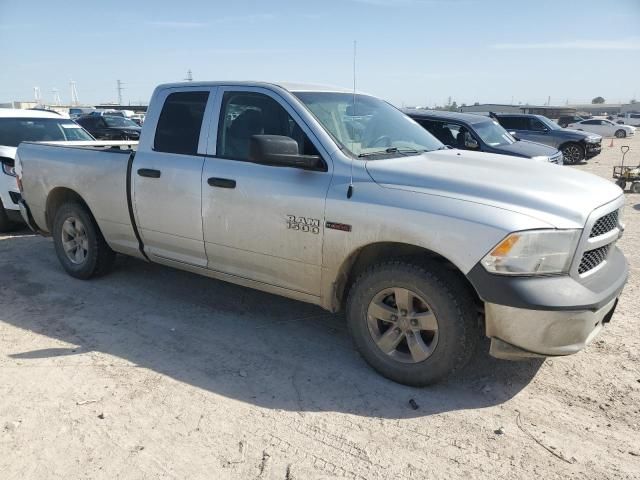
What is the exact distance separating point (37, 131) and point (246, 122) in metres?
5.83

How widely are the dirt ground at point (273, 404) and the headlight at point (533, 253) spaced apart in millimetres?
922

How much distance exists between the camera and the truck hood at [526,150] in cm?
997

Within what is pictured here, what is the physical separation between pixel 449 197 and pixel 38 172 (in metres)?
4.47

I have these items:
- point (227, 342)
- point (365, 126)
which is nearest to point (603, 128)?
point (365, 126)

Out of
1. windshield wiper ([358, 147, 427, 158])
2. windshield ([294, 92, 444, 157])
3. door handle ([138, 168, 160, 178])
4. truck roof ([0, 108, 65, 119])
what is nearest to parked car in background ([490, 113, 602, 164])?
truck roof ([0, 108, 65, 119])

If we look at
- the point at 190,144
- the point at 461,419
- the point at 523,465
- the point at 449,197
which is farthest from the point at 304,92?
the point at 523,465

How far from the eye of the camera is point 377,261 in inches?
137

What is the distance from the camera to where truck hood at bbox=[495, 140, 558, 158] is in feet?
32.7

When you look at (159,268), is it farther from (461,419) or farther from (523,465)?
(523,465)

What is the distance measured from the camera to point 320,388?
3.40 meters

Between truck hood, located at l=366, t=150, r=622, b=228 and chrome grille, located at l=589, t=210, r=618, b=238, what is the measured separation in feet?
0.34

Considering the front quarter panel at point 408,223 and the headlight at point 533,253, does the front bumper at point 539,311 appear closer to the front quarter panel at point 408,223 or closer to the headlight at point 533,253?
the headlight at point 533,253

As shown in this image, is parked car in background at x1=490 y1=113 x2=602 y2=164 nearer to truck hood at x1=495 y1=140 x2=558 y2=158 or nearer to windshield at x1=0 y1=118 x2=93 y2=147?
truck hood at x1=495 y1=140 x2=558 y2=158

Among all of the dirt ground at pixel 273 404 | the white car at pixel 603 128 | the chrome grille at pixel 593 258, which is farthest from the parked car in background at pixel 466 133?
the white car at pixel 603 128
